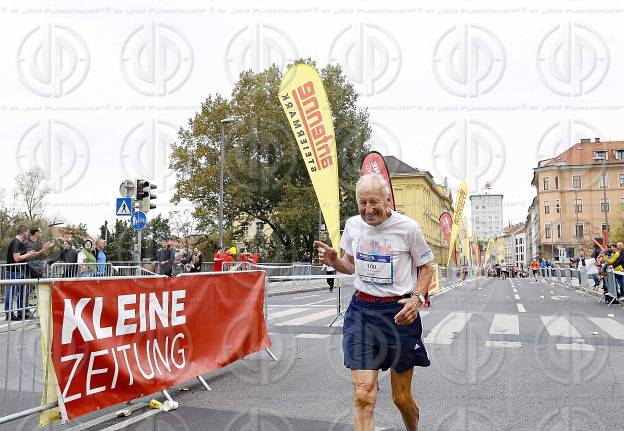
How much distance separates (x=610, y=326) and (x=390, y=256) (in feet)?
30.5

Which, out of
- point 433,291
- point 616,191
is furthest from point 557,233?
point 433,291

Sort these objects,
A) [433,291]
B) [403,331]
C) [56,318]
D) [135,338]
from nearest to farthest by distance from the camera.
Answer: [403,331] < [56,318] < [135,338] < [433,291]

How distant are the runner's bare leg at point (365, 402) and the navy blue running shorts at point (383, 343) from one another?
11 cm

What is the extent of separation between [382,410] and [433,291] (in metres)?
16.2

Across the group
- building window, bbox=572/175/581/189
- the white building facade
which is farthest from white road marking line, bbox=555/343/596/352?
the white building facade

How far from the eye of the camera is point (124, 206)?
15.4m

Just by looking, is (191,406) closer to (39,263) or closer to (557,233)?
(39,263)

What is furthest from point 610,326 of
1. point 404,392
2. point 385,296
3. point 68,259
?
point 68,259

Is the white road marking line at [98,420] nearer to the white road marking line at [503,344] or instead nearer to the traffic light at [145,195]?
the white road marking line at [503,344]

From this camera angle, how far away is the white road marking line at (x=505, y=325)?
10234 millimetres

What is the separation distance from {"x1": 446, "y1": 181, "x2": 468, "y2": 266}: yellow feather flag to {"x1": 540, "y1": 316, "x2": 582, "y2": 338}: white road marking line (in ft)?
48.7

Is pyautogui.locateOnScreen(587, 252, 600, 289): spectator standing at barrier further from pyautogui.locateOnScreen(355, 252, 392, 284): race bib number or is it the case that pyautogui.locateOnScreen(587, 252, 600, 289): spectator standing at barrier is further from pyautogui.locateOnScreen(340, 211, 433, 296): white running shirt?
pyautogui.locateOnScreen(355, 252, 392, 284): race bib number

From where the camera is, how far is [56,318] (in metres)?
4.20

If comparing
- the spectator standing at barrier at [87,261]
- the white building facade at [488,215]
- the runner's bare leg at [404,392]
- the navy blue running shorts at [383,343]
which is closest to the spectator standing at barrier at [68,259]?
the spectator standing at barrier at [87,261]
